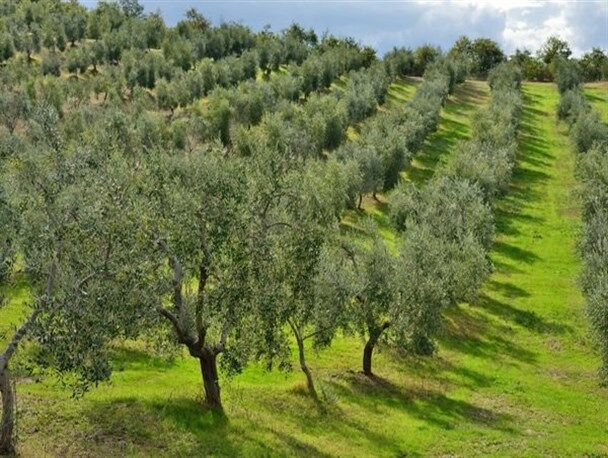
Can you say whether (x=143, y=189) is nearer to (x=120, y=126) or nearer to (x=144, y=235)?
(x=144, y=235)

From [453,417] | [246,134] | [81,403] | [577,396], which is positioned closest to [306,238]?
[81,403]

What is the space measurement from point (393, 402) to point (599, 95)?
154 meters

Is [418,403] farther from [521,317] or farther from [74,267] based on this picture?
[74,267]

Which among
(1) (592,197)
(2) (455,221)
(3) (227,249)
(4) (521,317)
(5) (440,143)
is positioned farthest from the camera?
(5) (440,143)

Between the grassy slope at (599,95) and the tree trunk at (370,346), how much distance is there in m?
116

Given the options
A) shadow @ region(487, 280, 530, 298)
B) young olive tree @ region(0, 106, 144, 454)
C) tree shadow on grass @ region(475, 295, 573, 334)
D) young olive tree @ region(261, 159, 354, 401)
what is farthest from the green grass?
young olive tree @ region(0, 106, 144, 454)

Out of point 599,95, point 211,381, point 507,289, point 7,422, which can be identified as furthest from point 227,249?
point 599,95

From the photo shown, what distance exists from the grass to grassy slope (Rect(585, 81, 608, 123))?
92029mm

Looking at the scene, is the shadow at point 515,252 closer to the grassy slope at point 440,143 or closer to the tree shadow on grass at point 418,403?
the grassy slope at point 440,143

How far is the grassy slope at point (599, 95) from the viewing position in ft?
505

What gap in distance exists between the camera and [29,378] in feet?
129

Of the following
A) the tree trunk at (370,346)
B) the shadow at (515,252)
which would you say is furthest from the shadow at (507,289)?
the tree trunk at (370,346)

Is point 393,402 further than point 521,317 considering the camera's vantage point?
No

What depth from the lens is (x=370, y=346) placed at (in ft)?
158
